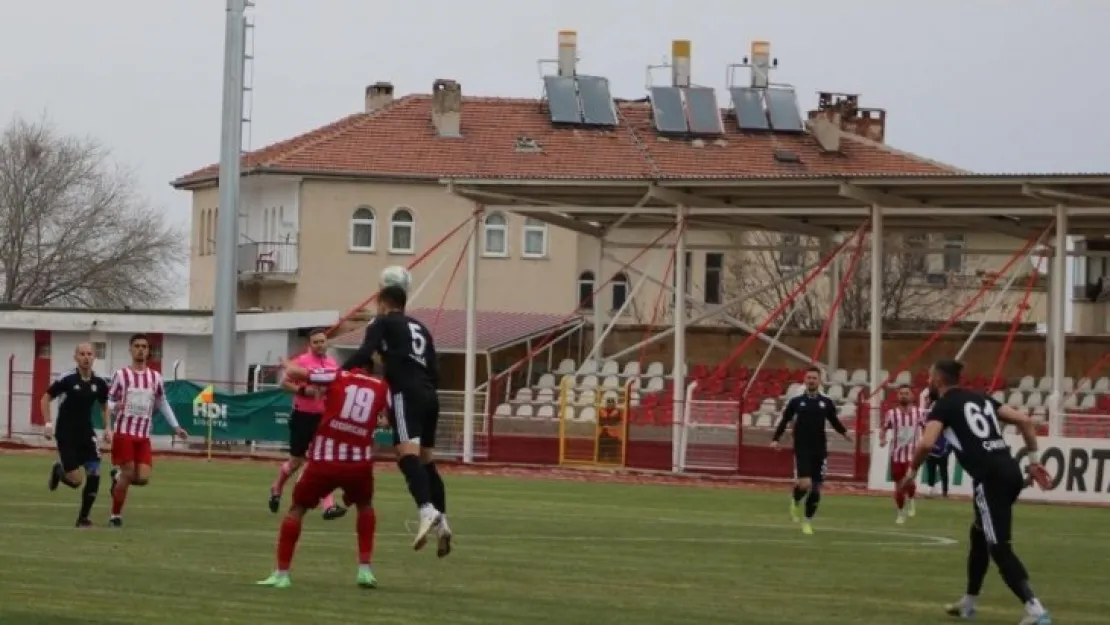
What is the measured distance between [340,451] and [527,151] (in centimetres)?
6615

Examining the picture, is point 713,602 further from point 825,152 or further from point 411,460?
point 825,152

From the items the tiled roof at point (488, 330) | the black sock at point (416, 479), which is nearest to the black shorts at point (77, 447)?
the black sock at point (416, 479)

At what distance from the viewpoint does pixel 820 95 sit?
89.6 metres

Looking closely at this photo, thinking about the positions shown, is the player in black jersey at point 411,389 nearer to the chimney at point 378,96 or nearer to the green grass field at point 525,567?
the green grass field at point 525,567

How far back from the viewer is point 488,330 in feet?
213

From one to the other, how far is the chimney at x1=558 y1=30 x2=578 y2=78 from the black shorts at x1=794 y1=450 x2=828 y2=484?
2159 inches

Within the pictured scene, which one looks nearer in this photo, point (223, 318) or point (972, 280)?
point (223, 318)

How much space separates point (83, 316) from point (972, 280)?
36462mm

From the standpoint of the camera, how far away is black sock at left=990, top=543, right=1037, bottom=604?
1563 centimetres

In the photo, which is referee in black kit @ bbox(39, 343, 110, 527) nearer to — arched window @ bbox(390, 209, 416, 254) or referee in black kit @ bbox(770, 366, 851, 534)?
referee in black kit @ bbox(770, 366, 851, 534)

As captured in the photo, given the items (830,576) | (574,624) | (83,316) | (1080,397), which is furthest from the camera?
(83,316)

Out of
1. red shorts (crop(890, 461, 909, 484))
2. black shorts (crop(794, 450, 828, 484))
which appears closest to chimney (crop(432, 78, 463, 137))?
red shorts (crop(890, 461, 909, 484))

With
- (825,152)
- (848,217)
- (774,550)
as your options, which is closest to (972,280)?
(825,152)

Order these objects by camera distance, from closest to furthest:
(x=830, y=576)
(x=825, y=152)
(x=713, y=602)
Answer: (x=713, y=602) → (x=830, y=576) → (x=825, y=152)
